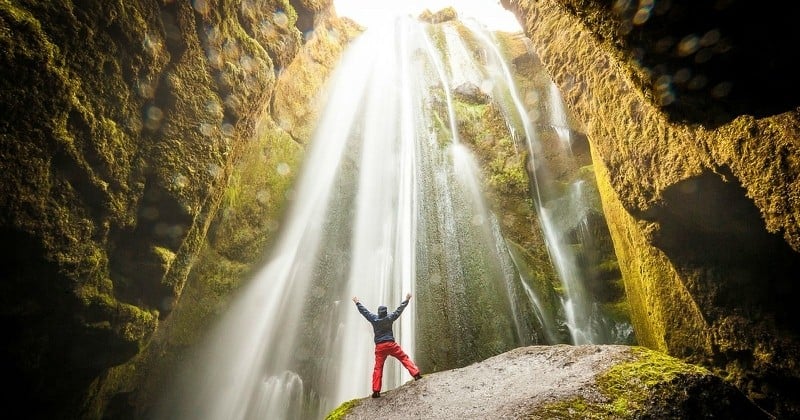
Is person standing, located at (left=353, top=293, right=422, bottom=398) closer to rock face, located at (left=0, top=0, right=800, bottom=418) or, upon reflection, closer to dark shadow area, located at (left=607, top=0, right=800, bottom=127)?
rock face, located at (left=0, top=0, right=800, bottom=418)

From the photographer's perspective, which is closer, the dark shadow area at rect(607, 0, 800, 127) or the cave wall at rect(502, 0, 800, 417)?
the dark shadow area at rect(607, 0, 800, 127)

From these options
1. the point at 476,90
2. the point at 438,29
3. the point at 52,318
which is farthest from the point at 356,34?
the point at 52,318

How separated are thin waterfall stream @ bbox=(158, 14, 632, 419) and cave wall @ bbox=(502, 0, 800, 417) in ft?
12.2

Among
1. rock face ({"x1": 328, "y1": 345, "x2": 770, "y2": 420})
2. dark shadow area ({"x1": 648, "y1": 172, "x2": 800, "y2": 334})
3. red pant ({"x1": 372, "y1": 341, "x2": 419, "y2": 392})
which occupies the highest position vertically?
dark shadow area ({"x1": 648, "y1": 172, "x2": 800, "y2": 334})

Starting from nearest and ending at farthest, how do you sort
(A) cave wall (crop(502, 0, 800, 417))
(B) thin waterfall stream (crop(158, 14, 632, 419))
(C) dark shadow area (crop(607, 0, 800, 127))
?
(C) dark shadow area (crop(607, 0, 800, 127)) → (A) cave wall (crop(502, 0, 800, 417)) → (B) thin waterfall stream (crop(158, 14, 632, 419))

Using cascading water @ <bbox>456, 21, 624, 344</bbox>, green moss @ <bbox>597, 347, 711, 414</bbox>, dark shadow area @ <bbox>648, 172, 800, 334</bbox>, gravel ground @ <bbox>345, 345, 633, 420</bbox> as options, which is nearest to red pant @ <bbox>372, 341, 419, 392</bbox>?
gravel ground @ <bbox>345, 345, 633, 420</bbox>

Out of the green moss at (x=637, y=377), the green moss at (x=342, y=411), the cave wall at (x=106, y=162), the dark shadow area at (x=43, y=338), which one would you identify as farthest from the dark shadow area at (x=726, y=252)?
the dark shadow area at (x=43, y=338)

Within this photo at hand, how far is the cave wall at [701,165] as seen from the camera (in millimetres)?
2893

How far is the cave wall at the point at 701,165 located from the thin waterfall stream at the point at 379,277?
147 inches

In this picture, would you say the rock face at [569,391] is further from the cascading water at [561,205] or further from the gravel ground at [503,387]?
the cascading water at [561,205]

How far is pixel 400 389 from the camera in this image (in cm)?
590

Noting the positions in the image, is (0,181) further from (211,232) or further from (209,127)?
(211,232)

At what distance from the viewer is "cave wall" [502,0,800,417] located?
2893 millimetres

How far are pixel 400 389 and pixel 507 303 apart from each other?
21.1 feet
